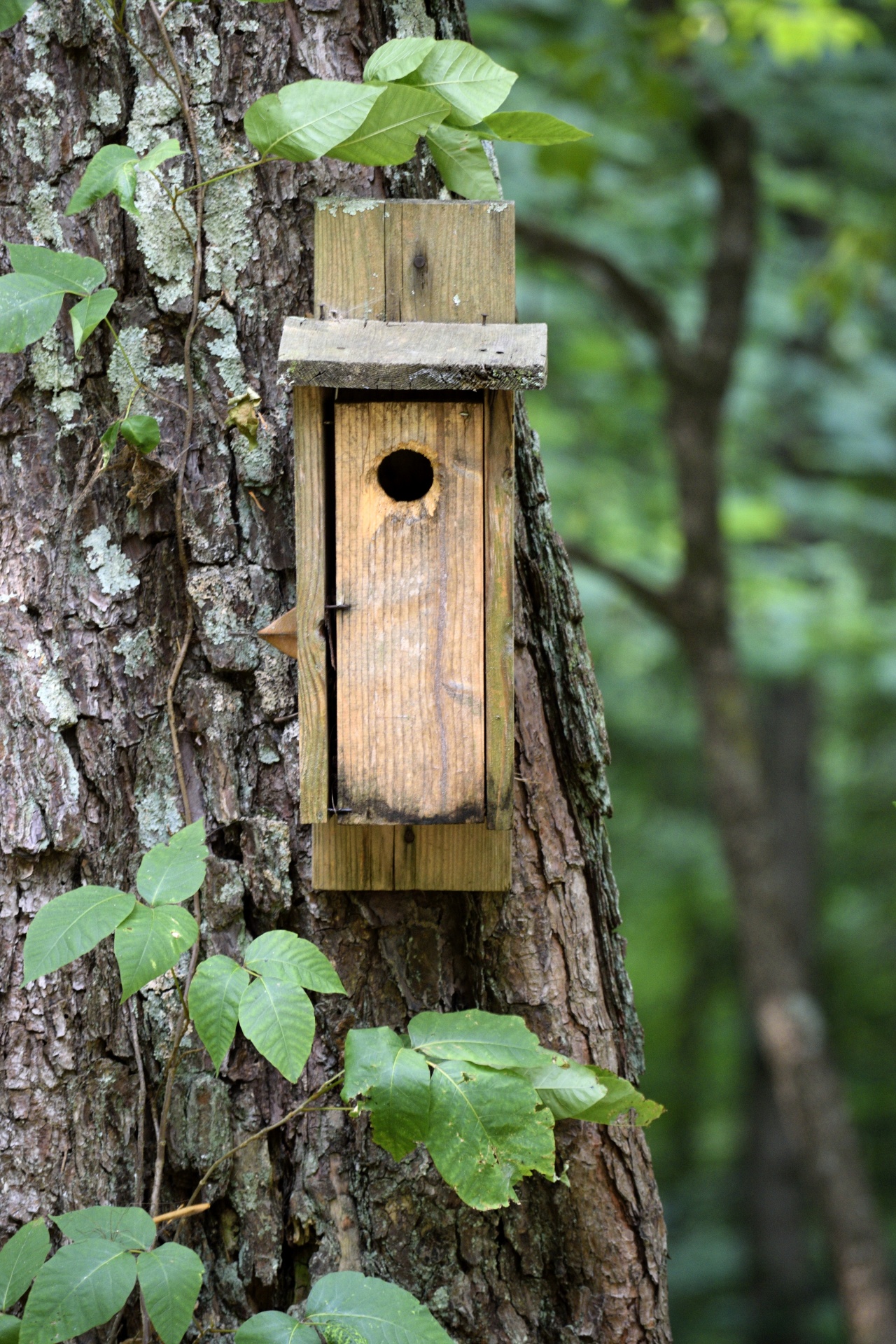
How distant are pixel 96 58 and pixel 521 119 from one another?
0.58m

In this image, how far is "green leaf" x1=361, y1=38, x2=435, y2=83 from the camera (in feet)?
4.58

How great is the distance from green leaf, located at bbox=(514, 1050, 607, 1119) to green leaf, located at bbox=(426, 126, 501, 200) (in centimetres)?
114

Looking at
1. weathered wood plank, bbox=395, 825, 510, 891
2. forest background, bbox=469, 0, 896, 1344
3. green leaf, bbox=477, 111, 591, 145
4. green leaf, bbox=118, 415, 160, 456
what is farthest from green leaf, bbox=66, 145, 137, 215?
forest background, bbox=469, 0, 896, 1344

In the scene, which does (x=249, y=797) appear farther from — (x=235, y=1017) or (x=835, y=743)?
(x=835, y=743)

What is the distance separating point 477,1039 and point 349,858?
0.30 m

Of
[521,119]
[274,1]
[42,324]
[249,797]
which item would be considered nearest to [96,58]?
[274,1]

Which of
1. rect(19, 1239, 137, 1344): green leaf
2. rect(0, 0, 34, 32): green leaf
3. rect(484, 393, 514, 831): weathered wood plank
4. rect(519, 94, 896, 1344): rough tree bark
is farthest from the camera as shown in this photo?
rect(519, 94, 896, 1344): rough tree bark

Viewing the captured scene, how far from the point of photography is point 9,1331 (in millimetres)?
1260

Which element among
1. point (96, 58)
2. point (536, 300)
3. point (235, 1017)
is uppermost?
point (536, 300)

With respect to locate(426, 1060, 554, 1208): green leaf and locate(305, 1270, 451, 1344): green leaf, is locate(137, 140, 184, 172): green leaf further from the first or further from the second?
locate(305, 1270, 451, 1344): green leaf

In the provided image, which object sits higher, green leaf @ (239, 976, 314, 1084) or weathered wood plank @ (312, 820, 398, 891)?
weathered wood plank @ (312, 820, 398, 891)

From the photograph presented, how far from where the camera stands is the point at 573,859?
65.7 inches

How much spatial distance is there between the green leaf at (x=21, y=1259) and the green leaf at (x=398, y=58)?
4.61ft

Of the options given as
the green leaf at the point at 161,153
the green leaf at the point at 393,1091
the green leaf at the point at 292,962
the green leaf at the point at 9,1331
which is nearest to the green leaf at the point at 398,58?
the green leaf at the point at 161,153
